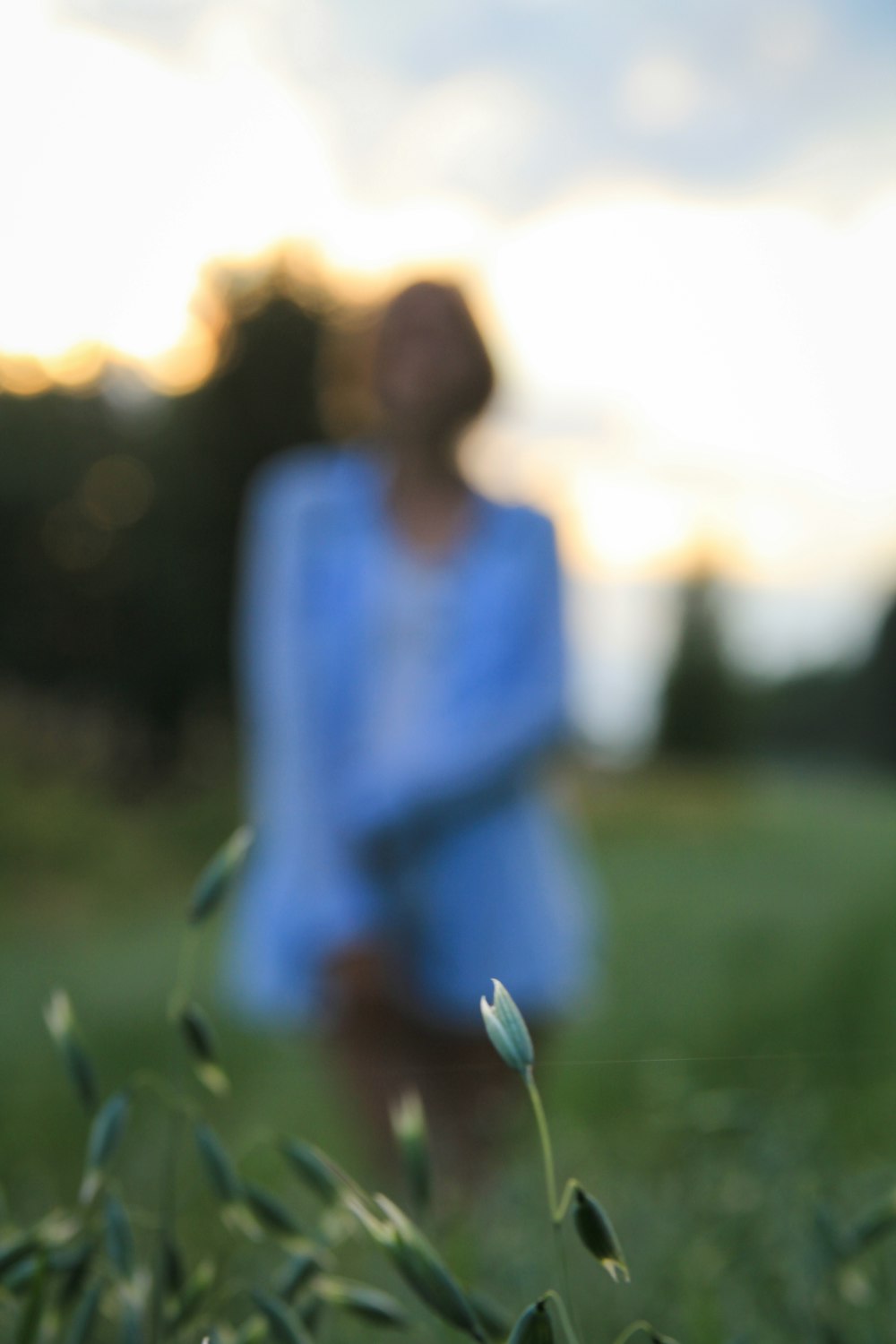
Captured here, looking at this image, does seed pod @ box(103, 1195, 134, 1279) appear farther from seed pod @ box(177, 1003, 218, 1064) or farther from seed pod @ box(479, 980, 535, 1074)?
seed pod @ box(479, 980, 535, 1074)

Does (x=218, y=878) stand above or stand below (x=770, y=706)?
above

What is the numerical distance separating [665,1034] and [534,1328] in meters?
6.44

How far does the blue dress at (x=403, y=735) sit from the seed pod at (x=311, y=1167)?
5.50 ft

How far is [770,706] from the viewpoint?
358 inches

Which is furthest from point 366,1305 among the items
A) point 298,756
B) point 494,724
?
point 298,756

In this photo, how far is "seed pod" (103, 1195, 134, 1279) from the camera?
39cm

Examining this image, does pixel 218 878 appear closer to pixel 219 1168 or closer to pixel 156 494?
pixel 219 1168

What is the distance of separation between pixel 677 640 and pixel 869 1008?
3.09 metres

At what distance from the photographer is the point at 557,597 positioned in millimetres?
2285

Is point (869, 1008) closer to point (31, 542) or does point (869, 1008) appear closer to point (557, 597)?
point (557, 597)

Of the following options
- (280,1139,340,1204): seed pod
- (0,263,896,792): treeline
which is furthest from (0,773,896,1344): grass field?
(0,263,896,792): treeline

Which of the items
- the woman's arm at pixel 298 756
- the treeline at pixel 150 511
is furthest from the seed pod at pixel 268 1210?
the treeline at pixel 150 511

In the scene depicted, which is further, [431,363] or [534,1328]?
[431,363]

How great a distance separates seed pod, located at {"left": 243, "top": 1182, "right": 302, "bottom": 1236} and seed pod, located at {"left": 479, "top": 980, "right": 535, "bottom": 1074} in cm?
13
